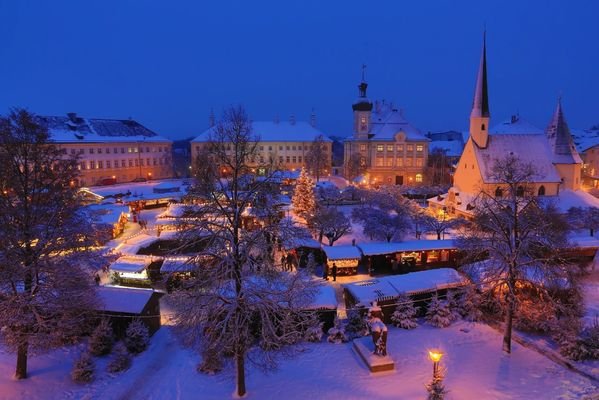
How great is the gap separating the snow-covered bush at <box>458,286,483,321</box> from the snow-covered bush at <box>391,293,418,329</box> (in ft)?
6.88

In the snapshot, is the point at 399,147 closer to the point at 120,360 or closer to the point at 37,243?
the point at 120,360

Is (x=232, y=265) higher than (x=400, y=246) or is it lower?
higher

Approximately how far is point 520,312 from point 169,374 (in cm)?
1209

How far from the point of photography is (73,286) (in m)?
12.9

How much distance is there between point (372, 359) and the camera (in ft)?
42.4

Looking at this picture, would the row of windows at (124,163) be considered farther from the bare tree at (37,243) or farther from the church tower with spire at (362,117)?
the bare tree at (37,243)

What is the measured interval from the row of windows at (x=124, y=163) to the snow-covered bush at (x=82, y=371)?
46170 millimetres

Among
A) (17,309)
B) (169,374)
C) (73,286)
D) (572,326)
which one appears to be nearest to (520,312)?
(572,326)

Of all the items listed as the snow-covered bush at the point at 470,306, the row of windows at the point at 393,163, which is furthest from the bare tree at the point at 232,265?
the row of windows at the point at 393,163

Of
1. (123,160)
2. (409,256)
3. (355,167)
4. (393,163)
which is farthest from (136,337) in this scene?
(123,160)

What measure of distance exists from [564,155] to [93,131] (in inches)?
2358

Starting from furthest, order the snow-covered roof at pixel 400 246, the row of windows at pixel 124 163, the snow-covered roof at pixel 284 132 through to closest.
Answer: the snow-covered roof at pixel 284 132 < the row of windows at pixel 124 163 < the snow-covered roof at pixel 400 246

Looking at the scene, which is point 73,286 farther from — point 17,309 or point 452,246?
point 452,246

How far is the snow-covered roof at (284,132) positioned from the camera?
71688 mm
